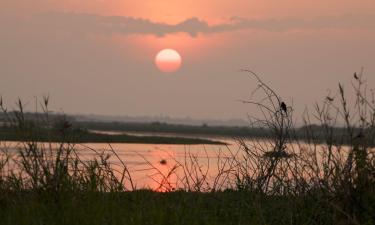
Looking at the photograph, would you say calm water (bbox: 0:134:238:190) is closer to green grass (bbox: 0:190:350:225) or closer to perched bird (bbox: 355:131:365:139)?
green grass (bbox: 0:190:350:225)

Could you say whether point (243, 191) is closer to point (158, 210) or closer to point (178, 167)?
point (158, 210)

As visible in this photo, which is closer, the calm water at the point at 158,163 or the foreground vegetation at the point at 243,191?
the foreground vegetation at the point at 243,191

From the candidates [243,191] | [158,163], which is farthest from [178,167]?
[158,163]

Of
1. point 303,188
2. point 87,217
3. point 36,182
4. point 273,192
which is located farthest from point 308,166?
point 36,182

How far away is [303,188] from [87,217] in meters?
2.96

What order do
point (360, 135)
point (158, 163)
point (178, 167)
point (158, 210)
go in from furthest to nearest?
point (158, 163) → point (178, 167) → point (360, 135) → point (158, 210)

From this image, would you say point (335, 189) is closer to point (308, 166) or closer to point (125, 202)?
point (308, 166)

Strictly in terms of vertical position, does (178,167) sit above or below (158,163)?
above

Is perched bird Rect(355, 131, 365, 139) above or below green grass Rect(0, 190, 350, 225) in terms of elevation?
above

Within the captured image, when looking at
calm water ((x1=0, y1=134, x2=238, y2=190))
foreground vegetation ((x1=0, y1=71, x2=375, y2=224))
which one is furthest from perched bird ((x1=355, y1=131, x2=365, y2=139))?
calm water ((x1=0, y1=134, x2=238, y2=190))

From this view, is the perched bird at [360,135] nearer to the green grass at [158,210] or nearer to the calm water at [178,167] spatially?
the calm water at [178,167]

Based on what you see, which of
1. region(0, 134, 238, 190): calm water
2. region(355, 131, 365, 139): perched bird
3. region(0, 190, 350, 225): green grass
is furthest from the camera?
region(0, 134, 238, 190): calm water

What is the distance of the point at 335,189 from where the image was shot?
8055 millimetres

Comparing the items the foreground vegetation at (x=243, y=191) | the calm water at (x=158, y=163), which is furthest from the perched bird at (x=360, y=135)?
the calm water at (x=158, y=163)
